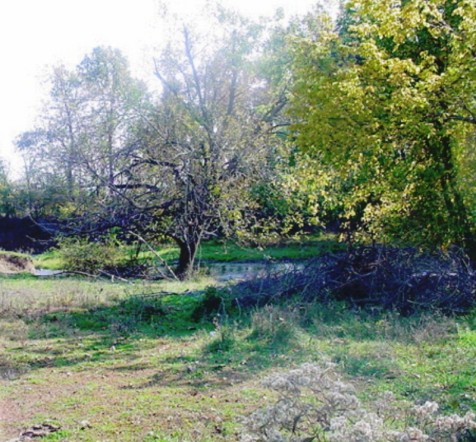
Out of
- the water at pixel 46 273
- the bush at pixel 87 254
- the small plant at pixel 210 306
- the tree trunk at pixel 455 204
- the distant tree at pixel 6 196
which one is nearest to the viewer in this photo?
the small plant at pixel 210 306

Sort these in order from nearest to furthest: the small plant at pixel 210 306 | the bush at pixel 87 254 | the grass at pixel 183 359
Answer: the grass at pixel 183 359, the small plant at pixel 210 306, the bush at pixel 87 254

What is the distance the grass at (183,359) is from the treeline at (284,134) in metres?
4.18

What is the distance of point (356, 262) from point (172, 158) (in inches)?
283

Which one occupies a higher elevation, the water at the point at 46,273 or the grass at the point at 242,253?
the grass at the point at 242,253

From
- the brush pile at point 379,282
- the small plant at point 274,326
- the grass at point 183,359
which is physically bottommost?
the grass at point 183,359

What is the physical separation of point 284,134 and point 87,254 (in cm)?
789

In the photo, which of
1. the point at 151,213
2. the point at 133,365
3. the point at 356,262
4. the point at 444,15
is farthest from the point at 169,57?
the point at 133,365

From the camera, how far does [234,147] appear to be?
1709cm

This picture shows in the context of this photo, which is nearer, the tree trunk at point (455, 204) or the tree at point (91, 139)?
the tree trunk at point (455, 204)

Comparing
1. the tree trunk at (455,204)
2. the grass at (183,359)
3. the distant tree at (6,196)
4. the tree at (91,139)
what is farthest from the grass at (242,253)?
the grass at (183,359)

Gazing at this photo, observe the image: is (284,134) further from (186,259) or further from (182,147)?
(186,259)

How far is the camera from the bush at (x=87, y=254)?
19.3 m

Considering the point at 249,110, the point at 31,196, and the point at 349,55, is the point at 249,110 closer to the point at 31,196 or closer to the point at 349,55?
the point at 349,55

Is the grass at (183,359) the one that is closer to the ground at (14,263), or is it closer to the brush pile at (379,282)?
the brush pile at (379,282)
